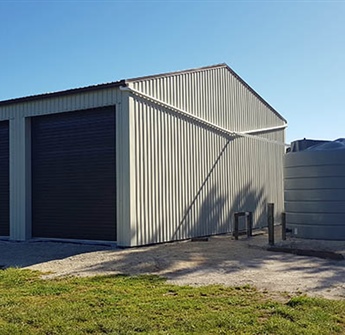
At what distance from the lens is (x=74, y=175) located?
13.3 metres

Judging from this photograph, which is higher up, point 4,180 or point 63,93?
point 63,93

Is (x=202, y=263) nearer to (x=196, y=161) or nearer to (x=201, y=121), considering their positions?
(x=196, y=161)

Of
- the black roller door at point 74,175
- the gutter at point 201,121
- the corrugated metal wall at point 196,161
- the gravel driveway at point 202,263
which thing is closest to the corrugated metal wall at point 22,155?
the black roller door at point 74,175

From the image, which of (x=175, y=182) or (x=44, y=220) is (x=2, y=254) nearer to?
(x=44, y=220)

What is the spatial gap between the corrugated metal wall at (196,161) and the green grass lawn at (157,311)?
502 cm

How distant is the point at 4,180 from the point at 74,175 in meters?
2.85

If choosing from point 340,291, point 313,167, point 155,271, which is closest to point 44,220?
point 155,271

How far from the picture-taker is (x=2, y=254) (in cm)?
1149

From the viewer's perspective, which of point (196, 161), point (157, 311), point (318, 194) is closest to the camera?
point (157, 311)

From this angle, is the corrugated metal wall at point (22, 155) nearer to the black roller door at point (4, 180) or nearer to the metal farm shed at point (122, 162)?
the metal farm shed at point (122, 162)

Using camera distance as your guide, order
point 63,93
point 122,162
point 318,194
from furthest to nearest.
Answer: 1. point 318,194
2. point 63,93
3. point 122,162

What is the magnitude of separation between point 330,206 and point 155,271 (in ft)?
22.9

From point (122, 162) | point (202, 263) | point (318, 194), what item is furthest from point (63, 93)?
point (318, 194)

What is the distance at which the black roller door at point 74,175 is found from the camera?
1258cm
